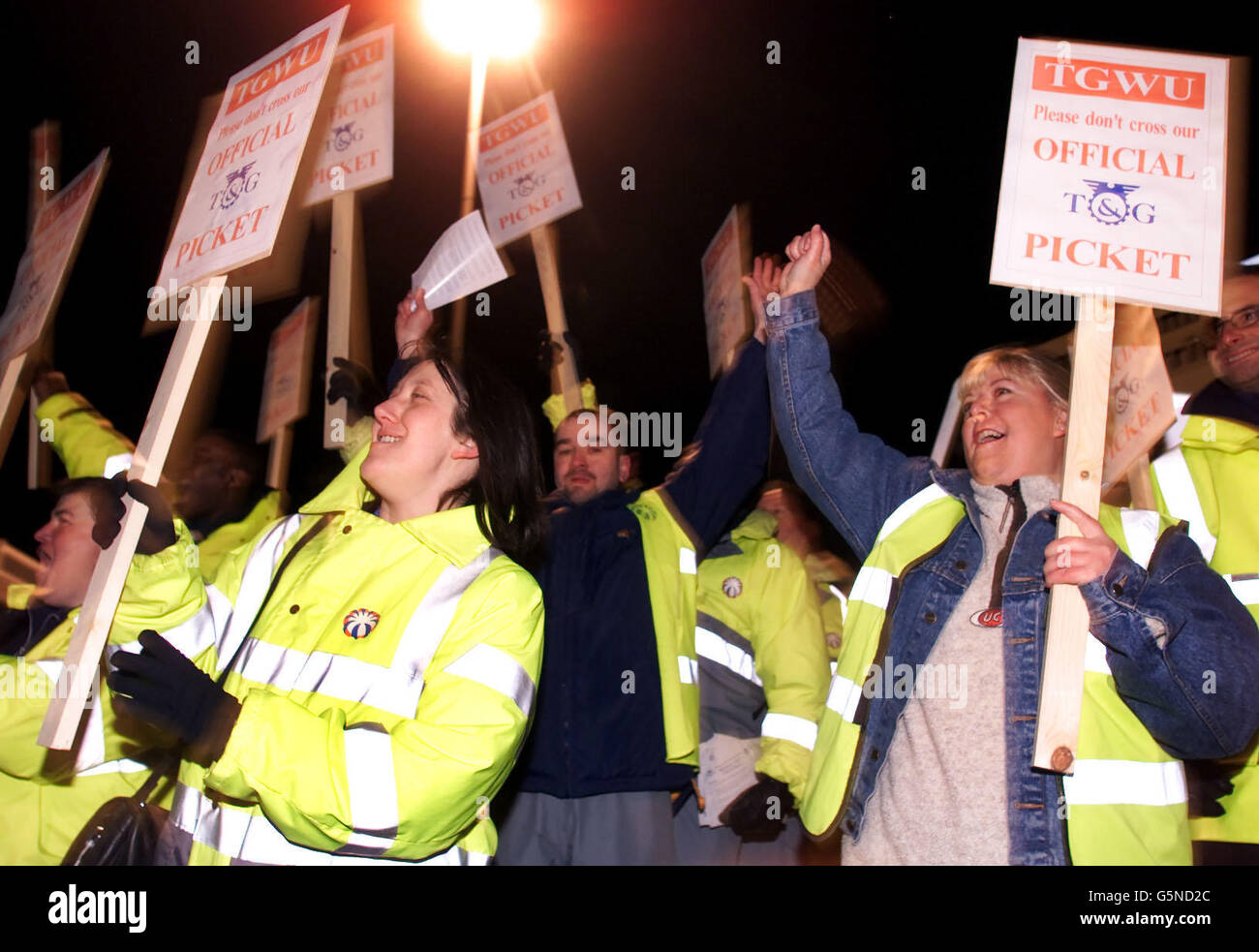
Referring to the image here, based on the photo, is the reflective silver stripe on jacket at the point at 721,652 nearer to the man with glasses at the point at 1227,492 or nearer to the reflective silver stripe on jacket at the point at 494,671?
A: the man with glasses at the point at 1227,492

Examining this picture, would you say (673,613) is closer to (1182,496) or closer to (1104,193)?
(1182,496)

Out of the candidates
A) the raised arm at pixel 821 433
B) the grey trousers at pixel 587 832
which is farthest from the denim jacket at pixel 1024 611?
the grey trousers at pixel 587 832

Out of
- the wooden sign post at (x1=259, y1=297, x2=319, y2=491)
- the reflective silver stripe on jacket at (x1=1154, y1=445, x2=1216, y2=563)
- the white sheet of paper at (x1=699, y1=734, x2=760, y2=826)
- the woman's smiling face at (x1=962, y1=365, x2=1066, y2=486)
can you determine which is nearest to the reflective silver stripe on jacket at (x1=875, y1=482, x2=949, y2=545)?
the woman's smiling face at (x1=962, y1=365, x2=1066, y2=486)

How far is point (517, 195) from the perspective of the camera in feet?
17.3

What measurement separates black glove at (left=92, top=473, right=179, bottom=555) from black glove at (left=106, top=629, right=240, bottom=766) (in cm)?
47

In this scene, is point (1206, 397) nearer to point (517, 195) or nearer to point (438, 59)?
point (517, 195)

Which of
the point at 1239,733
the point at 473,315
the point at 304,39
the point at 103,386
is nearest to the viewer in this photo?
the point at 1239,733

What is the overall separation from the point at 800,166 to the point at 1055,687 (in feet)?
19.2

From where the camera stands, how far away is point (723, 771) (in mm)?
4141

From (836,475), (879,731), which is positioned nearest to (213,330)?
(836,475)

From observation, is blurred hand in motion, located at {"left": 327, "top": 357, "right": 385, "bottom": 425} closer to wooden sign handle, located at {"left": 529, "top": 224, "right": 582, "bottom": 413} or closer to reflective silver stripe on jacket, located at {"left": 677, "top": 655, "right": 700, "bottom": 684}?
wooden sign handle, located at {"left": 529, "top": 224, "right": 582, "bottom": 413}

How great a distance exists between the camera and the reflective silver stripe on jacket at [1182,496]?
3.02m

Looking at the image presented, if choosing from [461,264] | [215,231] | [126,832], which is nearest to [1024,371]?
[461,264]

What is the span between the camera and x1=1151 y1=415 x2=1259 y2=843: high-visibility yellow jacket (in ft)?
9.20
